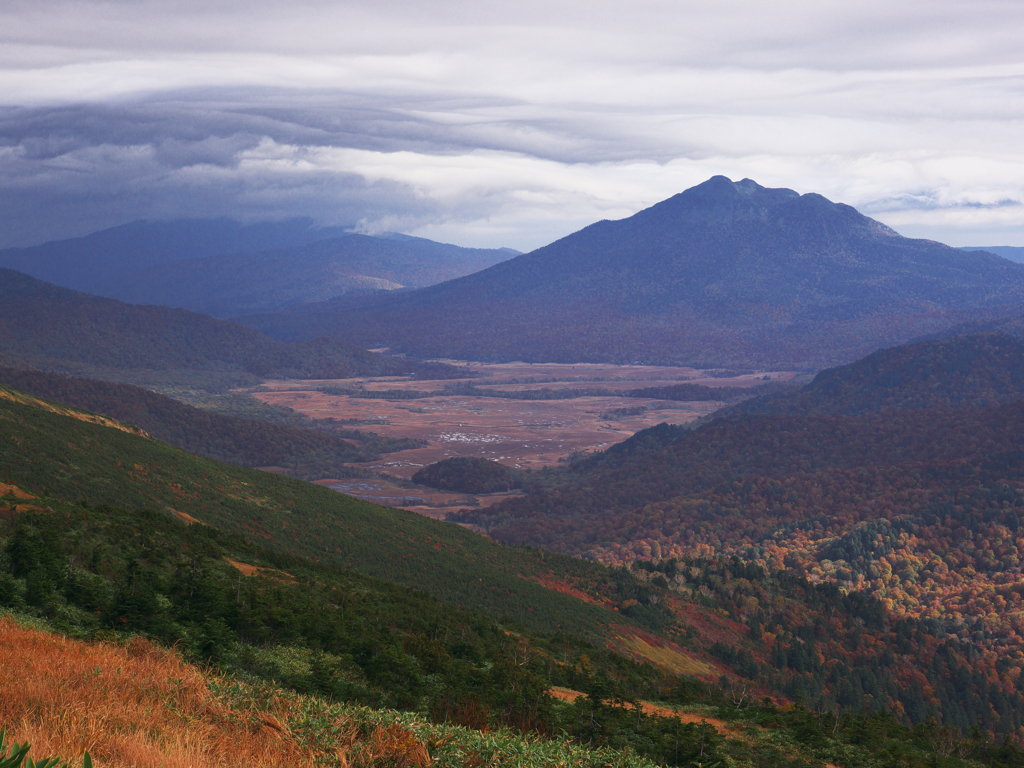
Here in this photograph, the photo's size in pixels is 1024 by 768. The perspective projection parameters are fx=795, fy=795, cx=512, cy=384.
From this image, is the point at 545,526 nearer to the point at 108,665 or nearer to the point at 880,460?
the point at 880,460

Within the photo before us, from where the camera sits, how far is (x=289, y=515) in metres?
48.9

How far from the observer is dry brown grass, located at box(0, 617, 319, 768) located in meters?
6.82

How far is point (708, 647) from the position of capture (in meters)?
46.4

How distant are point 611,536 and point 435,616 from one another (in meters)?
66.9

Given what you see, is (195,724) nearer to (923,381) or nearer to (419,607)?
(419,607)

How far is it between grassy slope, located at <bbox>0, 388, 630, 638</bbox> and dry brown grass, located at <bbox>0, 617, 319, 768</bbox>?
27764 mm

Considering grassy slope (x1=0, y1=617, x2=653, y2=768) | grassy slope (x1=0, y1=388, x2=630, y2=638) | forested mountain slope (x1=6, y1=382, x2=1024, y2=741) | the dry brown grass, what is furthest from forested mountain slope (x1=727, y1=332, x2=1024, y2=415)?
the dry brown grass

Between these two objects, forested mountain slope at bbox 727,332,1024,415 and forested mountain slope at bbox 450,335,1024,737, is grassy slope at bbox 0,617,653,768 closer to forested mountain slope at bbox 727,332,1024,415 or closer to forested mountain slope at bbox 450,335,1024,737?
forested mountain slope at bbox 450,335,1024,737

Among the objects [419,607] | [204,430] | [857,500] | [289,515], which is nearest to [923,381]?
[857,500]

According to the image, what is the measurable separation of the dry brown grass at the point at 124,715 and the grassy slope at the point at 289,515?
2776 centimetres

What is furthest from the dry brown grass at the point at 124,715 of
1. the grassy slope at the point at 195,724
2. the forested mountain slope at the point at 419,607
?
the forested mountain slope at the point at 419,607

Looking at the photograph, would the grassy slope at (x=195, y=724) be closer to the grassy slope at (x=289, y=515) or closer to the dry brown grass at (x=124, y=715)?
the dry brown grass at (x=124, y=715)

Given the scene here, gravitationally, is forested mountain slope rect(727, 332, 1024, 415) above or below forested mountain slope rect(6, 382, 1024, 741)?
above

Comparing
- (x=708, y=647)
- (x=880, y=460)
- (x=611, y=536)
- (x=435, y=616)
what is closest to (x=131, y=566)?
(x=435, y=616)
